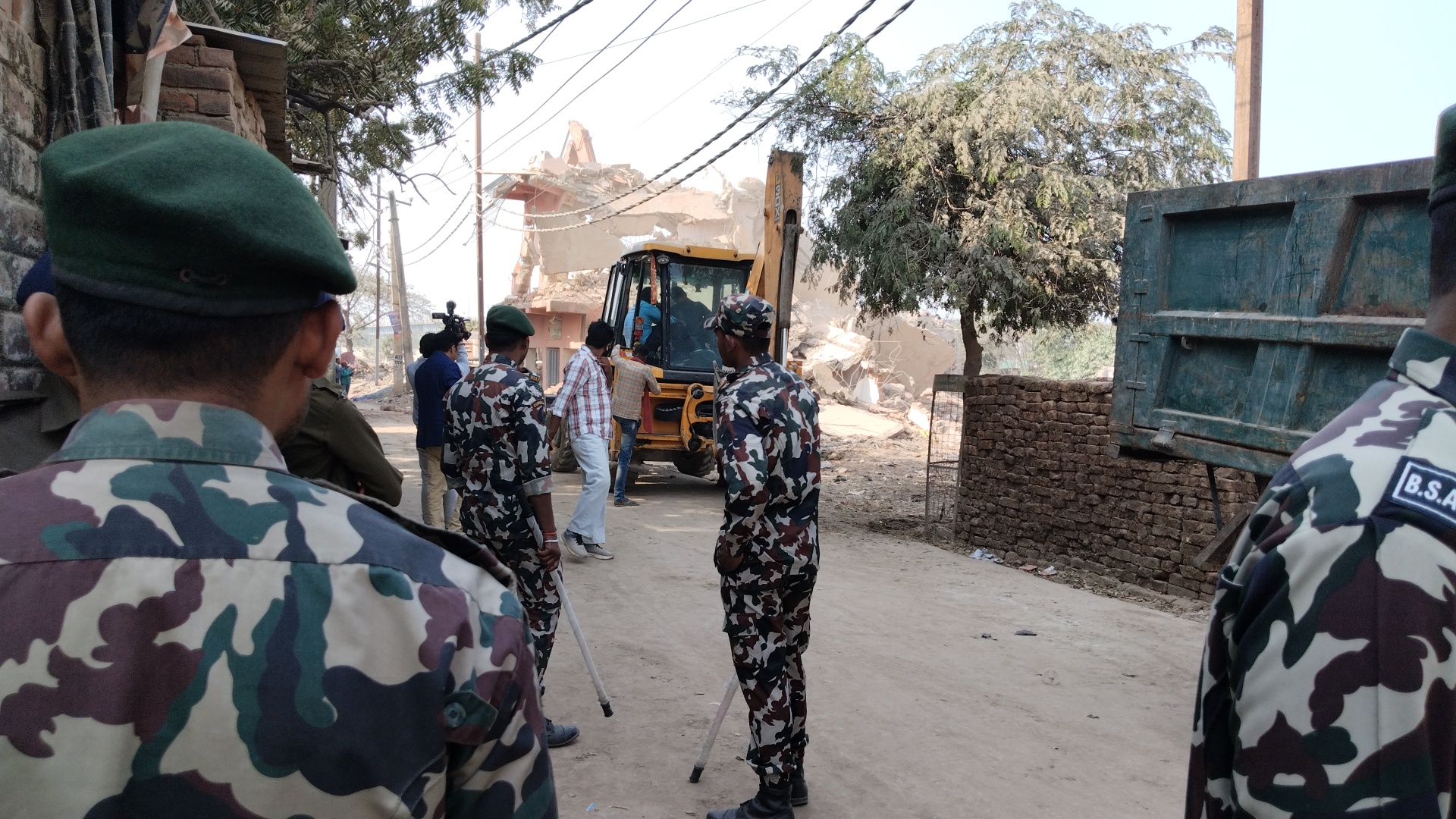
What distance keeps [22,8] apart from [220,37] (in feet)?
5.26

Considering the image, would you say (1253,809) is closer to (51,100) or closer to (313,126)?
(51,100)

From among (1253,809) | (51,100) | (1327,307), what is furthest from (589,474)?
(1253,809)

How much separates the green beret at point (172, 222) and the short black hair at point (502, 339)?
11.5 ft

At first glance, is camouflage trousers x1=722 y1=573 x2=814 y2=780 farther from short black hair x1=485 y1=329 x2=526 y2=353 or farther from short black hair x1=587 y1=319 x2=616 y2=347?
short black hair x1=587 y1=319 x2=616 y2=347

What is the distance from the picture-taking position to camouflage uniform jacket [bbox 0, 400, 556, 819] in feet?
2.75

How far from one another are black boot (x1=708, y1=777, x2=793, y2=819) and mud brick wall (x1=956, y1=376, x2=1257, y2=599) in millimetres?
4229

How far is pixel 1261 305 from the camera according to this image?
3434 millimetres

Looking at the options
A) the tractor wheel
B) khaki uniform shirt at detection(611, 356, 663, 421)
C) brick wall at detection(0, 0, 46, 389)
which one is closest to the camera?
brick wall at detection(0, 0, 46, 389)

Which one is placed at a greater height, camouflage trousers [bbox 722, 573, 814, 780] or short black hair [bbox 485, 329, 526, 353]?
short black hair [bbox 485, 329, 526, 353]

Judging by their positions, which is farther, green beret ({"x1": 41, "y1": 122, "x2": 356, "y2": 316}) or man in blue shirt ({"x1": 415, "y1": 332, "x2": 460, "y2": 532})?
man in blue shirt ({"x1": 415, "y1": 332, "x2": 460, "y2": 532})

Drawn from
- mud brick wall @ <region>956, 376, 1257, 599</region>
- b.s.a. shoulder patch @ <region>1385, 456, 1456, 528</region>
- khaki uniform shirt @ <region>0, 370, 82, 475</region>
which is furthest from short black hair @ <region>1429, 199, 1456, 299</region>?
mud brick wall @ <region>956, 376, 1257, 599</region>

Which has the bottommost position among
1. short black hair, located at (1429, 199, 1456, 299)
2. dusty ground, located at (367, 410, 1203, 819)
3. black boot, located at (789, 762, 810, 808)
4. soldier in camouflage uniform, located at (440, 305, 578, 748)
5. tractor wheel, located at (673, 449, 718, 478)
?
dusty ground, located at (367, 410, 1203, 819)

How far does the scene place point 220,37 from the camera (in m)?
4.68

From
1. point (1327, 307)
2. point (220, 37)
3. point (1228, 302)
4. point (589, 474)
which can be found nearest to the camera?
point (1327, 307)
